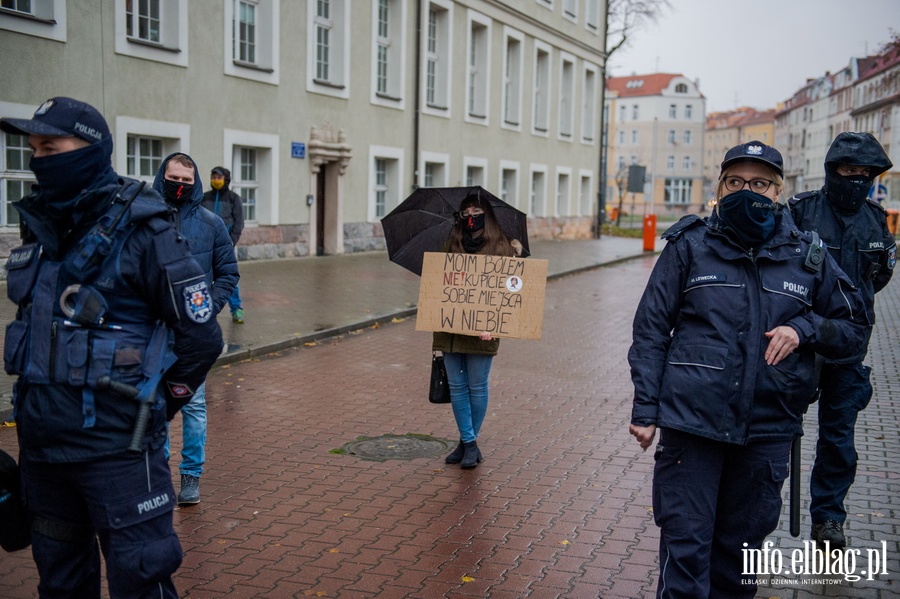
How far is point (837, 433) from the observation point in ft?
17.4

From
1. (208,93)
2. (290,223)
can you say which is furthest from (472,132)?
(208,93)

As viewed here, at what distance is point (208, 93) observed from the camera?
19.7 meters

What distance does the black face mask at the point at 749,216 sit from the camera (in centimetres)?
380

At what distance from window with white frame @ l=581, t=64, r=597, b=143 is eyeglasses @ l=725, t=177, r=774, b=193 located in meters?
38.7

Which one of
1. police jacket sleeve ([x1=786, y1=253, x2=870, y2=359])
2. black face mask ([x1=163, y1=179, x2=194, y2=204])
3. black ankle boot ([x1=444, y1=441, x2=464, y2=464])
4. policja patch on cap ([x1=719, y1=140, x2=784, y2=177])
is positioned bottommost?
black ankle boot ([x1=444, y1=441, x2=464, y2=464])

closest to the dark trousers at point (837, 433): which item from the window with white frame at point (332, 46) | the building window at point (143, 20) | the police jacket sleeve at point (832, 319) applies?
the police jacket sleeve at point (832, 319)

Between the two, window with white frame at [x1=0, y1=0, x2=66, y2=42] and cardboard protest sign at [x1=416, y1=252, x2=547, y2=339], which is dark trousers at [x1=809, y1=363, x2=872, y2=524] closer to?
cardboard protest sign at [x1=416, y1=252, x2=547, y2=339]

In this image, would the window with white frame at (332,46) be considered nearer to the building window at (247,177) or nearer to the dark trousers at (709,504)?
the building window at (247,177)

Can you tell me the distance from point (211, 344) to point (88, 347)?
0.46 m

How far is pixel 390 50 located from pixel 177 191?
72.3ft

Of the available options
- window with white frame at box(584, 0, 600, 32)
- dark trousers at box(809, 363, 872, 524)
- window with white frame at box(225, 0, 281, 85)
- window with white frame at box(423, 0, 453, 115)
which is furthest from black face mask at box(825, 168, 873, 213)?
window with white frame at box(584, 0, 600, 32)

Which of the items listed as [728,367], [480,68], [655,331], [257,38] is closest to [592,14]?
[480,68]

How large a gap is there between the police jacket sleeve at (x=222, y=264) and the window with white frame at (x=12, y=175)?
10.9 meters

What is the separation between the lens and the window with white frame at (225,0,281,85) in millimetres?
20828
